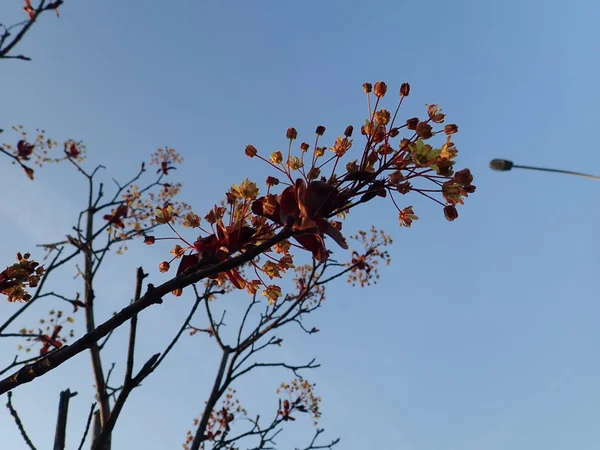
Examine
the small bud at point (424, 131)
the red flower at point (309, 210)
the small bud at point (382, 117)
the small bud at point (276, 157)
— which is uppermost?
the small bud at point (276, 157)

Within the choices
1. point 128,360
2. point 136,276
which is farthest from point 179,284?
point 128,360

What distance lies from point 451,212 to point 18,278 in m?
1.74

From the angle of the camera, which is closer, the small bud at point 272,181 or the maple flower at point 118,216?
the small bud at point 272,181

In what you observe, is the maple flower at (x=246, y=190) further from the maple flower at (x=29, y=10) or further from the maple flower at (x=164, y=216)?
the maple flower at (x=29, y=10)

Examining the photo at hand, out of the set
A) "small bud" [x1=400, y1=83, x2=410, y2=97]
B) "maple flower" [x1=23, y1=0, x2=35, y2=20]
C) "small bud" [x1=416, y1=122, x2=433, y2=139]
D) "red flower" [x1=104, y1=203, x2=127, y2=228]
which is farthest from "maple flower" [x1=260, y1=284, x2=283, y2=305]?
"red flower" [x1=104, y1=203, x2=127, y2=228]

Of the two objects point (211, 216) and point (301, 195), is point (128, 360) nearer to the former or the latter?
point (211, 216)

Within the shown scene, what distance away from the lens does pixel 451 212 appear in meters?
1.80

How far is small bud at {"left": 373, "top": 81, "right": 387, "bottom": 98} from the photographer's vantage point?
203cm

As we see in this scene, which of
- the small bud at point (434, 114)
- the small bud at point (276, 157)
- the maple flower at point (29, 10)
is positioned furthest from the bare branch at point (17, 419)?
the maple flower at point (29, 10)

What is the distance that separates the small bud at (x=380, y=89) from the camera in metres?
2.03

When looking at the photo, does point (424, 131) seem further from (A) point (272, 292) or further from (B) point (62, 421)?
(B) point (62, 421)

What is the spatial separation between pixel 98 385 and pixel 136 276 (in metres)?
3.54

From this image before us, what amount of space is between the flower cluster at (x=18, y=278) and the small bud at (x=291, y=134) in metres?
1.17

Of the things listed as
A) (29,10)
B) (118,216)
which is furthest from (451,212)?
(118,216)
